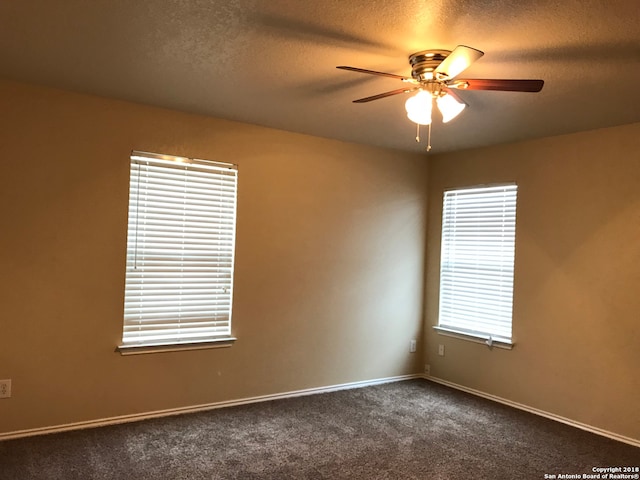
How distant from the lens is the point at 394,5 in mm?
1985

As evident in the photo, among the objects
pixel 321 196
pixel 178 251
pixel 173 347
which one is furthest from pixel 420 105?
pixel 173 347

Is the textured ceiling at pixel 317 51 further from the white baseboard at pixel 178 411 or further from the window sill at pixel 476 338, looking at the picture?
the white baseboard at pixel 178 411

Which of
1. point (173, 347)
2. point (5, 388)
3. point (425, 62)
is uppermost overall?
point (425, 62)

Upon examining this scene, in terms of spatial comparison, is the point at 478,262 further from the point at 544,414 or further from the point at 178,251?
the point at 178,251

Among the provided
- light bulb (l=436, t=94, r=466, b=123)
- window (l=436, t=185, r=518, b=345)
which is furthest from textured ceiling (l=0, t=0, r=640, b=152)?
A: window (l=436, t=185, r=518, b=345)

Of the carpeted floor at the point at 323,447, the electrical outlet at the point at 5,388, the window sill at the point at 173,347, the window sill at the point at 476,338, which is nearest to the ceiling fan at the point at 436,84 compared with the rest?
the carpeted floor at the point at 323,447

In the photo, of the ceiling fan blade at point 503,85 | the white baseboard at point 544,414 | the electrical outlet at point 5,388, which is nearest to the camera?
the ceiling fan blade at point 503,85

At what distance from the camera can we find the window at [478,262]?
438cm

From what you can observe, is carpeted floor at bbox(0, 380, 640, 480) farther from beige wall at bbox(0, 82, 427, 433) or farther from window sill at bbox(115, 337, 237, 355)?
window sill at bbox(115, 337, 237, 355)

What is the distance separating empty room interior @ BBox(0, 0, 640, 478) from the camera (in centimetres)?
230

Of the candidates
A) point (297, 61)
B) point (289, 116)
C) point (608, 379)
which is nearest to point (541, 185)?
point (608, 379)

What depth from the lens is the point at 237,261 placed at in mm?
4020

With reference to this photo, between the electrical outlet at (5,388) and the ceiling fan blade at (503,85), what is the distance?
328 cm

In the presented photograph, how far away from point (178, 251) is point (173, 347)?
74 cm
